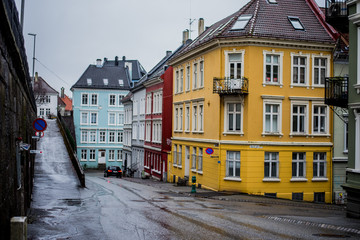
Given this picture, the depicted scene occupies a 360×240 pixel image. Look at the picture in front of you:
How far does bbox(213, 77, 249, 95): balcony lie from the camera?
2792cm

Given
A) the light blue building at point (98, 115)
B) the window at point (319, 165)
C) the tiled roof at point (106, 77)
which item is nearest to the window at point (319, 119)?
the window at point (319, 165)

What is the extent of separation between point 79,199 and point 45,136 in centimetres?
2640

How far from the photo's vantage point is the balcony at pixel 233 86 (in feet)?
91.6

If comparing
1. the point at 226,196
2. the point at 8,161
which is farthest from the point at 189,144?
the point at 8,161

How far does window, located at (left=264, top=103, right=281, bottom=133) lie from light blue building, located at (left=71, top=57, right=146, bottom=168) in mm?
50333

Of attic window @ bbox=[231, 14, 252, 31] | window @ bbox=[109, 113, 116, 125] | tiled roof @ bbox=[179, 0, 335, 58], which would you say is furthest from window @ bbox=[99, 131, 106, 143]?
attic window @ bbox=[231, 14, 252, 31]

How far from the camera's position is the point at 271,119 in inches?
1124

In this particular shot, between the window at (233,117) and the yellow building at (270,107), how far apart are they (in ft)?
0.21

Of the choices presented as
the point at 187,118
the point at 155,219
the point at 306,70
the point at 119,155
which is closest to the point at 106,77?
the point at 119,155

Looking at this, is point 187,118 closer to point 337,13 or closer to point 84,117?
point 337,13

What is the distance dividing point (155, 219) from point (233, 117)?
14.4 meters

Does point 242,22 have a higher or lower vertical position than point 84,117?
higher

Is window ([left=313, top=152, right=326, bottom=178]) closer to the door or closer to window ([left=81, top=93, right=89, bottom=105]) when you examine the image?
the door

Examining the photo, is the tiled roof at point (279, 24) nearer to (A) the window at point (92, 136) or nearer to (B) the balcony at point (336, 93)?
(B) the balcony at point (336, 93)
